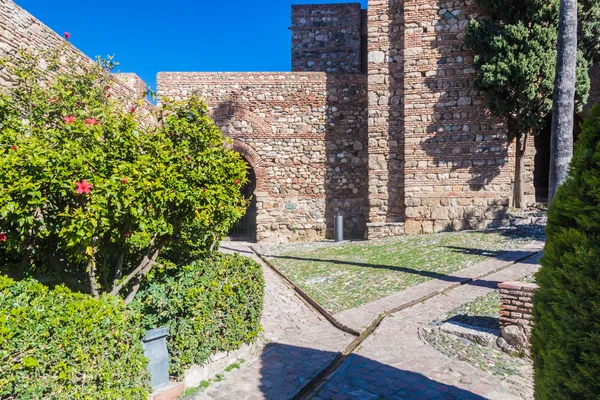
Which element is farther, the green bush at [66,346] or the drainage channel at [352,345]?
the drainage channel at [352,345]

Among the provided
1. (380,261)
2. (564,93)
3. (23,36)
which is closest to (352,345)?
(380,261)

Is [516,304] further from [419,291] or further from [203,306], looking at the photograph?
[203,306]

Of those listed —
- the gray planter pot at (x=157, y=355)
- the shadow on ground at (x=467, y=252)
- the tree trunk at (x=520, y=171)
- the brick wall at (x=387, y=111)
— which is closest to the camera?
the gray planter pot at (x=157, y=355)

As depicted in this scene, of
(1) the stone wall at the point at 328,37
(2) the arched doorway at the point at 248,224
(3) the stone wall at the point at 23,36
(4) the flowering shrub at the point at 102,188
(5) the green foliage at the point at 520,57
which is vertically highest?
(1) the stone wall at the point at 328,37

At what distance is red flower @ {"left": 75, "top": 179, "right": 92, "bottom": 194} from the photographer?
2.52 m

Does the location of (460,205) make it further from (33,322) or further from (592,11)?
(33,322)

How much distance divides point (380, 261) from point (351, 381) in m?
4.82

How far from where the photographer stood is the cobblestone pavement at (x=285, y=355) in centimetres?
348

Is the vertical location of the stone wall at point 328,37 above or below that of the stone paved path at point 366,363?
above

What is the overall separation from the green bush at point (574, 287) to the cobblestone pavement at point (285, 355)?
2056 millimetres

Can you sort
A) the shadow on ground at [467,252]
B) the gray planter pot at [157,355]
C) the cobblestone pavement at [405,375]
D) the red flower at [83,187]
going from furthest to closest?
the shadow on ground at [467,252] → the cobblestone pavement at [405,375] → the gray planter pot at [157,355] → the red flower at [83,187]

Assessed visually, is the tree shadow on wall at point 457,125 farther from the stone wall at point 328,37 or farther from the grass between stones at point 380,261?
the stone wall at point 328,37

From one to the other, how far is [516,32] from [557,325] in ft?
32.1

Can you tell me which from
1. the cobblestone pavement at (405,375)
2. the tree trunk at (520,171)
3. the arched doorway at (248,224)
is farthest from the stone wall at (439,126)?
the cobblestone pavement at (405,375)
